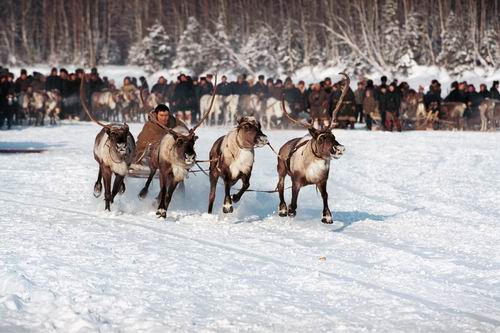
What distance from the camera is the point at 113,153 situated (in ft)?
35.2

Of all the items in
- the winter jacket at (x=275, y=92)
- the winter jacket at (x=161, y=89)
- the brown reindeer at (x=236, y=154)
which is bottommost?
the brown reindeer at (x=236, y=154)

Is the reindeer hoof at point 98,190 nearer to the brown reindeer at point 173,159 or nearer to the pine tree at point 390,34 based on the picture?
the brown reindeer at point 173,159

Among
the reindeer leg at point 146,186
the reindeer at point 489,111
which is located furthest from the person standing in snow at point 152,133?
the reindeer at point 489,111

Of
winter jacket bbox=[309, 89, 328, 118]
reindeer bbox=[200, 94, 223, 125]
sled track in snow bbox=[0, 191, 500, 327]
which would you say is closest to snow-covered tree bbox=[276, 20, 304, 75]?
reindeer bbox=[200, 94, 223, 125]

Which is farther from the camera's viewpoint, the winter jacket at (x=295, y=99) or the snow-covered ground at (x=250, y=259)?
the winter jacket at (x=295, y=99)

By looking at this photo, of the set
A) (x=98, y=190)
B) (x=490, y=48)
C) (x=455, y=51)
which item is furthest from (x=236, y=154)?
(x=490, y=48)

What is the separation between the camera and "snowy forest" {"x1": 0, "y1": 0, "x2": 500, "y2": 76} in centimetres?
5034

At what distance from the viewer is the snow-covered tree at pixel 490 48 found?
4850cm

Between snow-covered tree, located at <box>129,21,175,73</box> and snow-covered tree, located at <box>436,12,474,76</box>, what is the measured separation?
1769cm

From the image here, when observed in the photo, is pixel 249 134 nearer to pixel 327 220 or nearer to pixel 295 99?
pixel 327 220

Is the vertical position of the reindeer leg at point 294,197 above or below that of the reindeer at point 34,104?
below

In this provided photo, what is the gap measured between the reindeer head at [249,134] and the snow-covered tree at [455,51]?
127 ft

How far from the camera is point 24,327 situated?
584cm

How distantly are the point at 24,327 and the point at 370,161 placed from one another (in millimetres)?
12319
